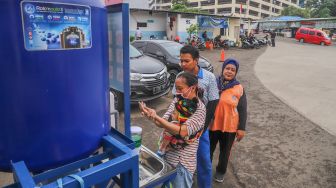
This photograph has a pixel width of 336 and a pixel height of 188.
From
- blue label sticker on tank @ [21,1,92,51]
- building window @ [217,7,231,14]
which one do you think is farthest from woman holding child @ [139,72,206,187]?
building window @ [217,7,231,14]

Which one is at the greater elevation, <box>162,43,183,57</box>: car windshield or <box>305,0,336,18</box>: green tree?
<box>305,0,336,18</box>: green tree

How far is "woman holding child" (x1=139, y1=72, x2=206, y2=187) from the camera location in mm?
1975

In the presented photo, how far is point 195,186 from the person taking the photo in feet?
10.7

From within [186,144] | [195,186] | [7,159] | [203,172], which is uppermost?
[7,159]

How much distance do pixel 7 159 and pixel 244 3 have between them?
79.4 metres

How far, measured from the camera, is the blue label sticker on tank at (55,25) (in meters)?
1.15

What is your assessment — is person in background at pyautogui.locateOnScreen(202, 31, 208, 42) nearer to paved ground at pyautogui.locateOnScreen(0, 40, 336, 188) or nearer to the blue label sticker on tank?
paved ground at pyautogui.locateOnScreen(0, 40, 336, 188)

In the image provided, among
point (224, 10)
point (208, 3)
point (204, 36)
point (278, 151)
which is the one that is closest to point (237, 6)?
point (224, 10)

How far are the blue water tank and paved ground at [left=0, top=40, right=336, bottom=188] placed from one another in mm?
2488

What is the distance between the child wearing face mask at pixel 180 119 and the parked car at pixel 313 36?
3088 cm

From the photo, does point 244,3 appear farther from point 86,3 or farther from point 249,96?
point 86,3

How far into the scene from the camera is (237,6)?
69062 mm

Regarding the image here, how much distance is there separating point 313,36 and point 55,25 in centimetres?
3270

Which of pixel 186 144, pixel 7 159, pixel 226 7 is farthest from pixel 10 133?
pixel 226 7
